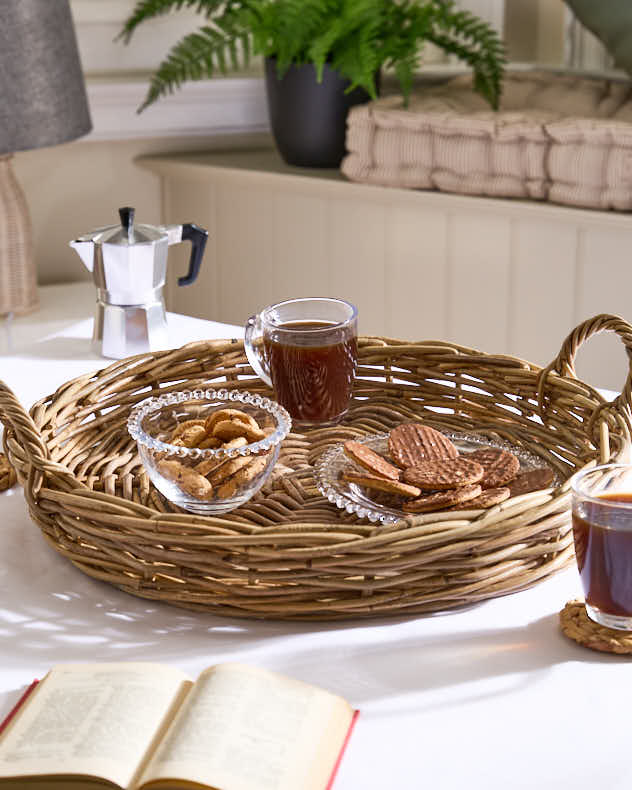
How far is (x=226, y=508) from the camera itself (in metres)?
0.76

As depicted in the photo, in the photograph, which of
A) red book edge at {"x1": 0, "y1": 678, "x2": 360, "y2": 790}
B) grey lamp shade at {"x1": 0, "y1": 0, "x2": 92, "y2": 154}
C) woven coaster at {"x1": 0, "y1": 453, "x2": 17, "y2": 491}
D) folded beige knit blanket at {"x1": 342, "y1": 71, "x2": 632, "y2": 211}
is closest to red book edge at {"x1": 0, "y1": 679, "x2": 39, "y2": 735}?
red book edge at {"x1": 0, "y1": 678, "x2": 360, "y2": 790}

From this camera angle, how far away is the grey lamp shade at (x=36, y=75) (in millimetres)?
1352

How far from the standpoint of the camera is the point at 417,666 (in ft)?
2.02

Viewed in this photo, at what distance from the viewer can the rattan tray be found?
624mm

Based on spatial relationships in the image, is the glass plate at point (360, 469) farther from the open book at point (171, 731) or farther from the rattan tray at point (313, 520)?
the open book at point (171, 731)

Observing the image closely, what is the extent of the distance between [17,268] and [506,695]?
131 centimetres

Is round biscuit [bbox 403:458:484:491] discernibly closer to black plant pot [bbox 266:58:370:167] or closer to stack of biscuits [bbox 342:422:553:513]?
stack of biscuits [bbox 342:422:553:513]

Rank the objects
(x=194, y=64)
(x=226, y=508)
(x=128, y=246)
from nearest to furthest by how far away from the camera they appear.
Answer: (x=226, y=508), (x=128, y=246), (x=194, y=64)

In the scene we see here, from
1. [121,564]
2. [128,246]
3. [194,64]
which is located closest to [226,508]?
[121,564]

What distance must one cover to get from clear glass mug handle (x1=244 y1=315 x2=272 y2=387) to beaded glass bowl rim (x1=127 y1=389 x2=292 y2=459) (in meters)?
0.06

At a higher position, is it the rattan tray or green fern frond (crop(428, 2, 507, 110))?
green fern frond (crop(428, 2, 507, 110))

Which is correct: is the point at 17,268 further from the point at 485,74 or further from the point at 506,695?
the point at 506,695

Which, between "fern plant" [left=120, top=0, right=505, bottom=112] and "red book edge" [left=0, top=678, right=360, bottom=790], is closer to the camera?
"red book edge" [left=0, top=678, right=360, bottom=790]

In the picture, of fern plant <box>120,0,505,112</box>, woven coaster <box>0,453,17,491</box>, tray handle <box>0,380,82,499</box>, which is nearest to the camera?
tray handle <box>0,380,82,499</box>
